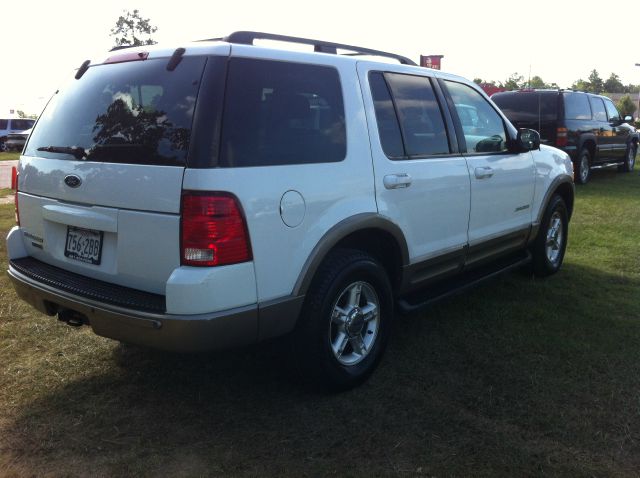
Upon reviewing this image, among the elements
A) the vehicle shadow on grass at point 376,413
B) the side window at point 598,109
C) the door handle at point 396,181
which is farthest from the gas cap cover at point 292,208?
the side window at point 598,109

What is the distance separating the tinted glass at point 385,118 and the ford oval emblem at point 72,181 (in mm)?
1704

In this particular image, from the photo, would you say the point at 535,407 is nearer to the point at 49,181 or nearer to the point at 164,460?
the point at 164,460

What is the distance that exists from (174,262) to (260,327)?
0.52m

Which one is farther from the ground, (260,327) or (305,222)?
(305,222)

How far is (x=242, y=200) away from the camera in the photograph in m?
2.83

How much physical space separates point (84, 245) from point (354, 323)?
5.05 feet

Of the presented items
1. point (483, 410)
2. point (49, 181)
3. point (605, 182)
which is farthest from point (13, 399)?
point (605, 182)

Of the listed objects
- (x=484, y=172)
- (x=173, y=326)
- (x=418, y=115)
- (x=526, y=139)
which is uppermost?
(x=418, y=115)

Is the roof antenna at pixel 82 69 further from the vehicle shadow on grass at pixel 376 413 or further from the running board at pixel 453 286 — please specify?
the running board at pixel 453 286

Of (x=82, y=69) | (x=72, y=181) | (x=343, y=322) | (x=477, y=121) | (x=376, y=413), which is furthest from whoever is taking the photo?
(x=477, y=121)

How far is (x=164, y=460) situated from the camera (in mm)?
2881

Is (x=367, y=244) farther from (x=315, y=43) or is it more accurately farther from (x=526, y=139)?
(x=526, y=139)

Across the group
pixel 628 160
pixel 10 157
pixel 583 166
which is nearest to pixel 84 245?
pixel 583 166

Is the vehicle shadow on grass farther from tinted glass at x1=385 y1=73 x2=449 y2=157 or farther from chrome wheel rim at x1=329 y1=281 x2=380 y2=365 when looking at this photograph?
tinted glass at x1=385 y1=73 x2=449 y2=157
